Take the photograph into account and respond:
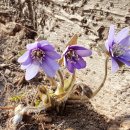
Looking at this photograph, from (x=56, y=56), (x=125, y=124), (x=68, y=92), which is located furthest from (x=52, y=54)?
(x=125, y=124)

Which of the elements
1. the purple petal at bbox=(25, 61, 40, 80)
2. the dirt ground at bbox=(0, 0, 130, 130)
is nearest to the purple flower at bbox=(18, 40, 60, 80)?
the purple petal at bbox=(25, 61, 40, 80)

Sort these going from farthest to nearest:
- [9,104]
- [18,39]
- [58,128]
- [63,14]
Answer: [18,39]
[63,14]
[9,104]
[58,128]

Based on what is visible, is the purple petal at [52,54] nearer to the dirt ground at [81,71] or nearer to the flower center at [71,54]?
the flower center at [71,54]

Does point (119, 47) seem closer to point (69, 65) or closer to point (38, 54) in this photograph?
point (69, 65)

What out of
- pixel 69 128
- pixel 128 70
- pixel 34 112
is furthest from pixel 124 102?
pixel 34 112

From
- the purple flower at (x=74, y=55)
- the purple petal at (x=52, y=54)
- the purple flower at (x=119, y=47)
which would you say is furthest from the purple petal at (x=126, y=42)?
the purple petal at (x=52, y=54)

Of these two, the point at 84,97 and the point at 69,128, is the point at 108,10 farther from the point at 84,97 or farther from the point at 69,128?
the point at 69,128
